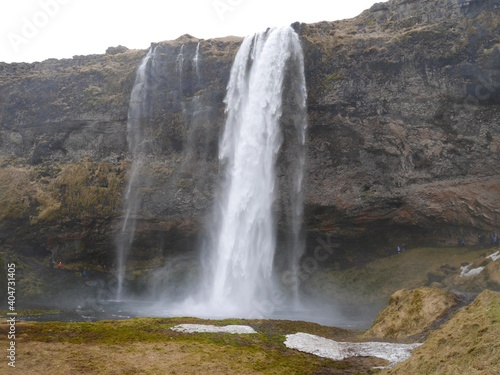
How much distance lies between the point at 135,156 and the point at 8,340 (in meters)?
32.2

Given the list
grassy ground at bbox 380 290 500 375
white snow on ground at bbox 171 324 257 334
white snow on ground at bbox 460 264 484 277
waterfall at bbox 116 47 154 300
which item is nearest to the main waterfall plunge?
waterfall at bbox 116 47 154 300

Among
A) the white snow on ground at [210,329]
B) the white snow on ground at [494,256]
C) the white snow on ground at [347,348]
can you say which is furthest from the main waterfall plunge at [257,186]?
the white snow on ground at [347,348]

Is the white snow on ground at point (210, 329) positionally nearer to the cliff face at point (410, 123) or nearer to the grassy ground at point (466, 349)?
the grassy ground at point (466, 349)

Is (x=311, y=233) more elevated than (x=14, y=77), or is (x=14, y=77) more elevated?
(x=14, y=77)

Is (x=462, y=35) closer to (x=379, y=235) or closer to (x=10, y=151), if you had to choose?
(x=379, y=235)

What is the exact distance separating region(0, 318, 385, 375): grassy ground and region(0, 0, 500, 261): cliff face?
23065 millimetres

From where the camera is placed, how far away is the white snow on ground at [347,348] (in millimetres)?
14825

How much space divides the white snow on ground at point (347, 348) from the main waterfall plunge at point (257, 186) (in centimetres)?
2028

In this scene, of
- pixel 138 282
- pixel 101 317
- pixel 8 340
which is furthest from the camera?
pixel 138 282

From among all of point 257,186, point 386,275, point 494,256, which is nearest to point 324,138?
point 257,186

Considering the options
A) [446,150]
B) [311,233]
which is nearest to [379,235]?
[311,233]

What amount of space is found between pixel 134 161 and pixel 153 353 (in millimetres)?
34464

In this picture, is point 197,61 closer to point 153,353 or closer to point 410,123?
point 410,123

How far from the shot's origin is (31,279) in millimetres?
43031
